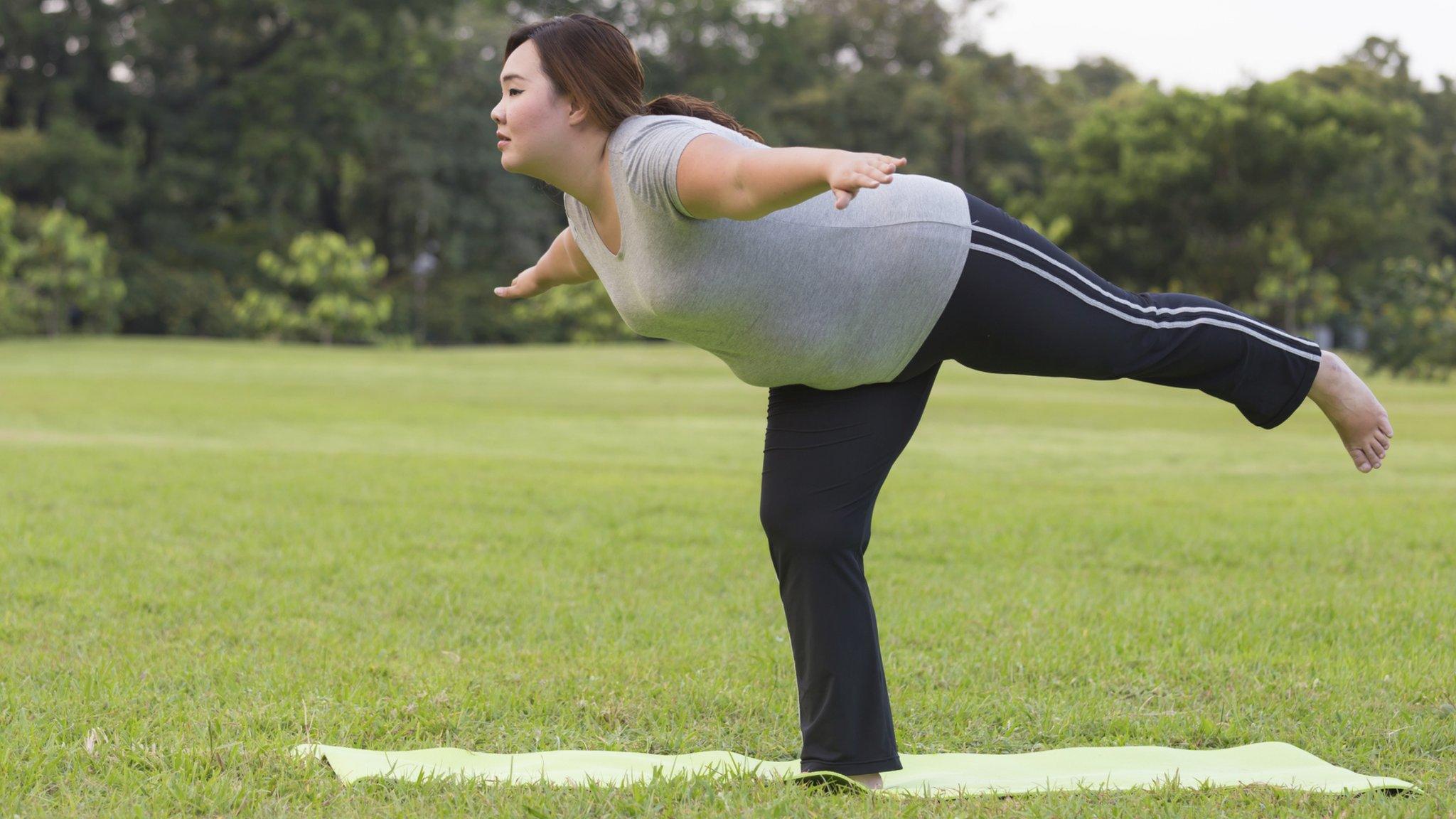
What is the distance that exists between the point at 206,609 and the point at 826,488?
272 centimetres

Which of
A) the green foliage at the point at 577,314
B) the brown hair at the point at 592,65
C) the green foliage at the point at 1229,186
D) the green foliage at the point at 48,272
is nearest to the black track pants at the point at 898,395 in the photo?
the brown hair at the point at 592,65

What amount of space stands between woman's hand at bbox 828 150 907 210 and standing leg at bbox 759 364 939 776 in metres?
0.81

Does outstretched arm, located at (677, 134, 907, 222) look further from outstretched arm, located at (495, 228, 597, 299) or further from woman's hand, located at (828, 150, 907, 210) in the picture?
outstretched arm, located at (495, 228, 597, 299)

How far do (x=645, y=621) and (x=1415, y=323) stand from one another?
73.4 ft

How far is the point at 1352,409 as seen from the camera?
9.80 ft

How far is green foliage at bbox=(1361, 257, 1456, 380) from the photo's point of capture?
914 inches

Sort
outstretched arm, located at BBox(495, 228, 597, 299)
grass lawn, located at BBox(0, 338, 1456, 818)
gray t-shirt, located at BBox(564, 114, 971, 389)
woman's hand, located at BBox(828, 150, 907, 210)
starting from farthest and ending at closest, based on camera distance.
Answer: outstretched arm, located at BBox(495, 228, 597, 299), grass lawn, located at BBox(0, 338, 1456, 818), gray t-shirt, located at BBox(564, 114, 971, 389), woman's hand, located at BBox(828, 150, 907, 210)

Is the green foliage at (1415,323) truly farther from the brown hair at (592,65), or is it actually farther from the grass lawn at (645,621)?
the brown hair at (592,65)

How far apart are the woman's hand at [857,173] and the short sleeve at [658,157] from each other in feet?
1.24

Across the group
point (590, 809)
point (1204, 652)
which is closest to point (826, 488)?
point (590, 809)

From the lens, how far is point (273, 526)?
6.55 meters

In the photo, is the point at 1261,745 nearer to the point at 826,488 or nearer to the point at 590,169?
the point at 826,488

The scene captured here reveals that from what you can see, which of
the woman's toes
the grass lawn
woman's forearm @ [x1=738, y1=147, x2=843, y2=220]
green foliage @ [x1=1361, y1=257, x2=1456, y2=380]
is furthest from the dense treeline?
woman's forearm @ [x1=738, y1=147, x2=843, y2=220]

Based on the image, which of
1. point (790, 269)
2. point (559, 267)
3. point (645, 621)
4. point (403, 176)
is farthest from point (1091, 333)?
point (403, 176)
